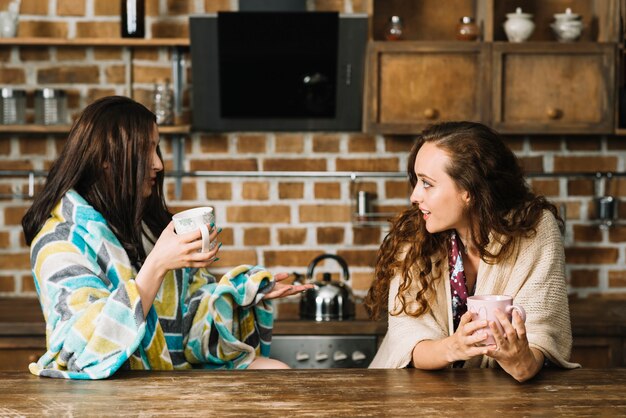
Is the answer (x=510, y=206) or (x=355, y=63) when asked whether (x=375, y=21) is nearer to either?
(x=355, y=63)

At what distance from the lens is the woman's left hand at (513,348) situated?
1.75 m

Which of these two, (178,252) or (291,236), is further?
(291,236)

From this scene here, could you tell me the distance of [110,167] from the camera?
2.07m

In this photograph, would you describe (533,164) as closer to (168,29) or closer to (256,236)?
(256,236)

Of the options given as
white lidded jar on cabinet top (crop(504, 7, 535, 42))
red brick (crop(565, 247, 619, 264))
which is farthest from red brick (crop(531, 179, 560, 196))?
white lidded jar on cabinet top (crop(504, 7, 535, 42))

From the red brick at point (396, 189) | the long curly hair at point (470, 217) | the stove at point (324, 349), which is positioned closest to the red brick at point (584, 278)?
the red brick at point (396, 189)

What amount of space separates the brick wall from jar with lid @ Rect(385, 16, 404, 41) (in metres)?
0.21

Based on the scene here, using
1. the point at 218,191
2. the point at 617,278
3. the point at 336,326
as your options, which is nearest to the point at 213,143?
the point at 218,191

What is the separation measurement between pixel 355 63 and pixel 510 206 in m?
1.35

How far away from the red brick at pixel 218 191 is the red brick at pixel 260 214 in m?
0.06

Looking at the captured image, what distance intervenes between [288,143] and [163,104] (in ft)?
1.80

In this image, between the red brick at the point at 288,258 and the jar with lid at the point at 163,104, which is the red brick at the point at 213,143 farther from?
the red brick at the point at 288,258

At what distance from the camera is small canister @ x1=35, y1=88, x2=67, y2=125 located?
3.36 meters

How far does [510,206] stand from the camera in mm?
2264
